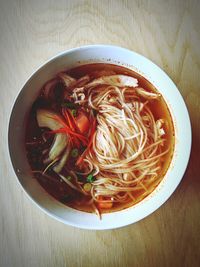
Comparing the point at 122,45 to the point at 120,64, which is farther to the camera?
the point at 122,45

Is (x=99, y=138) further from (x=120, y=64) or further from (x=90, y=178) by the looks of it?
Answer: (x=120, y=64)

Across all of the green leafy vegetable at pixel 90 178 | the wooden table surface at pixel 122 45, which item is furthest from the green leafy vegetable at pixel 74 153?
the wooden table surface at pixel 122 45

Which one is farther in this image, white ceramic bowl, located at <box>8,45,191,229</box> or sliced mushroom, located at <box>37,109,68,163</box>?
sliced mushroom, located at <box>37,109,68,163</box>

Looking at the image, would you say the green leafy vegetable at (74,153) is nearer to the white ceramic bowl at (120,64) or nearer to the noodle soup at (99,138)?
the noodle soup at (99,138)

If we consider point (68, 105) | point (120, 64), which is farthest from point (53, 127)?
point (120, 64)

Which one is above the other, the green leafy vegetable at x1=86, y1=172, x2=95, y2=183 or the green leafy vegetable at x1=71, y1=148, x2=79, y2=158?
the green leafy vegetable at x1=71, y1=148, x2=79, y2=158

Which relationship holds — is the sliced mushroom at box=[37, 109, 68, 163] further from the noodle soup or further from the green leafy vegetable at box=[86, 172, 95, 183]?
the green leafy vegetable at box=[86, 172, 95, 183]

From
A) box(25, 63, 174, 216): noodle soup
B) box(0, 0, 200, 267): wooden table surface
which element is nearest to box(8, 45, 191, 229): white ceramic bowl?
box(25, 63, 174, 216): noodle soup

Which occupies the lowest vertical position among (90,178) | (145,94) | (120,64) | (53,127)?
(90,178)
